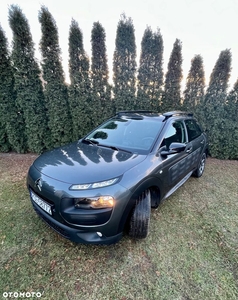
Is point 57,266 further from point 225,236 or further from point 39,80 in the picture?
point 39,80

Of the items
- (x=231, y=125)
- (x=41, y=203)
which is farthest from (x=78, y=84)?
(x=231, y=125)

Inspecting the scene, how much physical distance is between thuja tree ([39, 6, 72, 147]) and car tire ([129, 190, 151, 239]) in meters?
4.32

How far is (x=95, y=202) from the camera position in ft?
5.38

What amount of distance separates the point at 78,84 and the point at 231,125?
17.7 ft

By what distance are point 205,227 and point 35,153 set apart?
18.7 feet

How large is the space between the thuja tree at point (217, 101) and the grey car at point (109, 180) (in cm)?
347

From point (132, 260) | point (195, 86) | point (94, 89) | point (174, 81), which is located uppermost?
point (174, 81)

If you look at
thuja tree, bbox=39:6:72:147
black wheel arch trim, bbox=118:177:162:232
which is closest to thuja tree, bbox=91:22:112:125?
thuja tree, bbox=39:6:72:147

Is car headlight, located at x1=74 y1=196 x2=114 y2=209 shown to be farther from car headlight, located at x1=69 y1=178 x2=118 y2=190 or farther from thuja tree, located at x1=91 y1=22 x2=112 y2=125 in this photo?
thuja tree, located at x1=91 y1=22 x2=112 y2=125

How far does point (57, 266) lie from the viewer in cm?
182

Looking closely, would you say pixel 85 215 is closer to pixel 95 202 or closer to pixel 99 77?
pixel 95 202

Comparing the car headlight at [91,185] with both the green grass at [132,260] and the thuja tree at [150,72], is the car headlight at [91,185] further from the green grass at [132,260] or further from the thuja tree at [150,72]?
the thuja tree at [150,72]

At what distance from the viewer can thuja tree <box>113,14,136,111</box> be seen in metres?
5.14

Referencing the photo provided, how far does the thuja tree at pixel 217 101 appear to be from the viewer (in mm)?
5320
